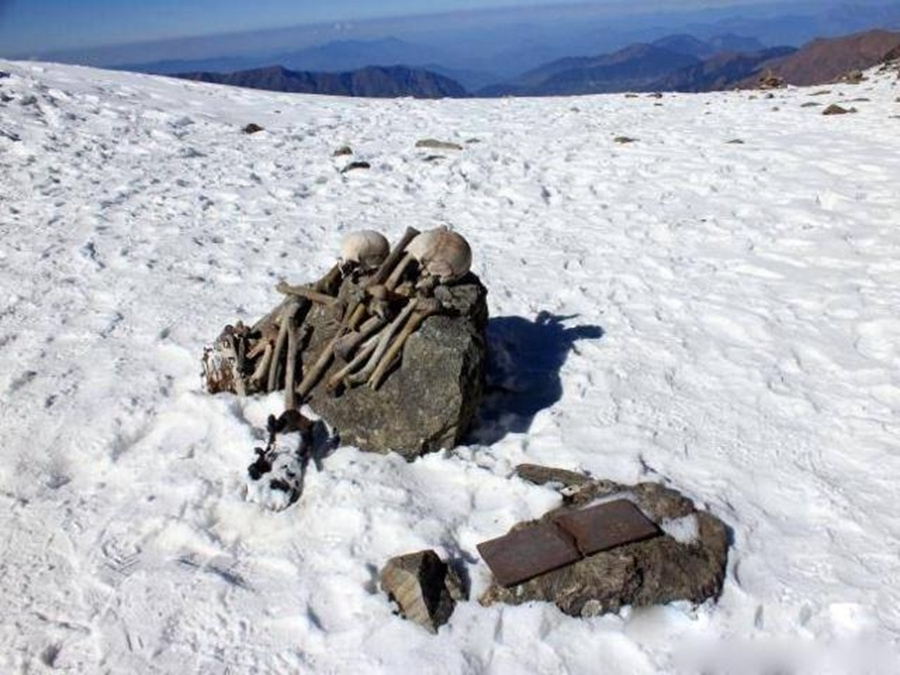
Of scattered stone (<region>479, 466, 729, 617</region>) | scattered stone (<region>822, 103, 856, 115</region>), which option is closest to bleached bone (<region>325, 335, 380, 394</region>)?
scattered stone (<region>479, 466, 729, 617</region>)

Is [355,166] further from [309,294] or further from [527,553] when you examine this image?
[527,553]

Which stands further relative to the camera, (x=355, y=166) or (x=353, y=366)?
(x=355, y=166)

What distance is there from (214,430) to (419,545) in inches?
73.8

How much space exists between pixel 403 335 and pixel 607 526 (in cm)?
184

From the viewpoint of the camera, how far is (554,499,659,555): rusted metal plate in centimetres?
391

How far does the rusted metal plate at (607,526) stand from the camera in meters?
3.91

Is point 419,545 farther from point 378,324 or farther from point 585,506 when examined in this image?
point 378,324

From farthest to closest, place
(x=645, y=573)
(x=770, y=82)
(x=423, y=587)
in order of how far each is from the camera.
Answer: (x=770, y=82) < (x=645, y=573) < (x=423, y=587)

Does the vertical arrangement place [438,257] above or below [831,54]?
above

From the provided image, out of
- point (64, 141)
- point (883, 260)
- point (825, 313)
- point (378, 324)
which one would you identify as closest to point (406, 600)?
point (378, 324)

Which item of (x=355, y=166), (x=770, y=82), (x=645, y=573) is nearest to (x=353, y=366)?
(x=645, y=573)

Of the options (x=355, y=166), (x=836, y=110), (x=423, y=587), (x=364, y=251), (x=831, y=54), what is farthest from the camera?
(x=831, y=54)

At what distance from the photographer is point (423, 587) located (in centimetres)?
366

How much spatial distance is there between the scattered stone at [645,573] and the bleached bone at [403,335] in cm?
139
